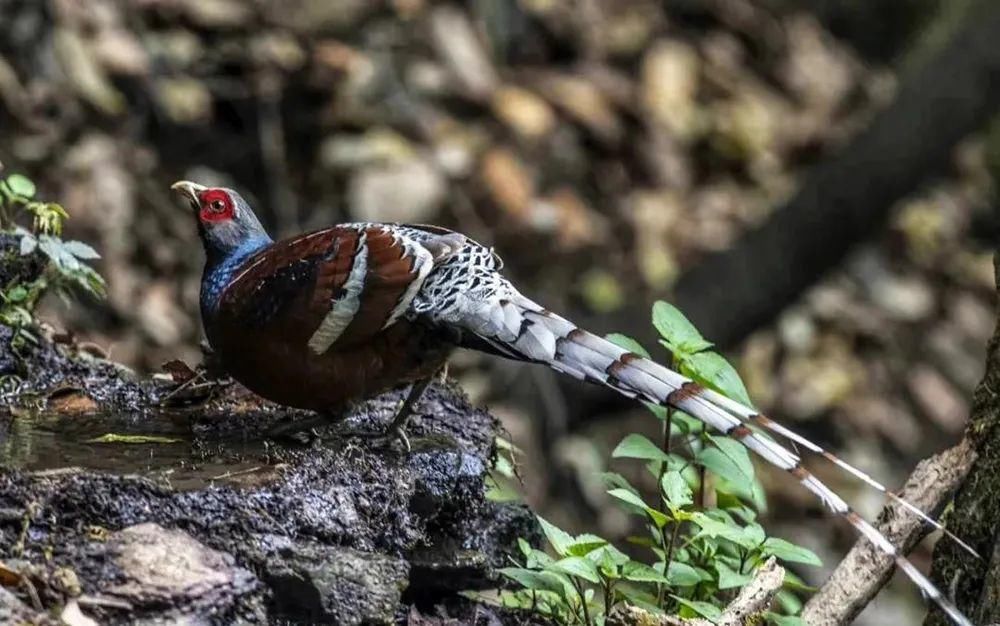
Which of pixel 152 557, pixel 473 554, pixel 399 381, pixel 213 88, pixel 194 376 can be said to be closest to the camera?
pixel 152 557

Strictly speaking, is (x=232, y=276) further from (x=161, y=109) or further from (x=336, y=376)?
(x=161, y=109)

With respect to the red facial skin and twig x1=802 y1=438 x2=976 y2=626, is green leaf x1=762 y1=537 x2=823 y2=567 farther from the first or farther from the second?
the red facial skin

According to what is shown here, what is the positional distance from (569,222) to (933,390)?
111 inches

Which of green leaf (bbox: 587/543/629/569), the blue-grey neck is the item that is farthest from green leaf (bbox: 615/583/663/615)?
the blue-grey neck

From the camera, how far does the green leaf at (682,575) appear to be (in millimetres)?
3359

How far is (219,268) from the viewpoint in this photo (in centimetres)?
403

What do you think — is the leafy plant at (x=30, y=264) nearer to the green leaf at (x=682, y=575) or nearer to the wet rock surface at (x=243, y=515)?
the wet rock surface at (x=243, y=515)

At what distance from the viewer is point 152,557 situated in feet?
9.46

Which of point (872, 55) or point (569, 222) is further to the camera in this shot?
point (872, 55)

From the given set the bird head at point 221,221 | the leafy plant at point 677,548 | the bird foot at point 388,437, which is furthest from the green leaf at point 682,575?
the bird head at point 221,221

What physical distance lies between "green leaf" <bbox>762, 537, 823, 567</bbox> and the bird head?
173cm

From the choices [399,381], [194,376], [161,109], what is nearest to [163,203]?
[161,109]

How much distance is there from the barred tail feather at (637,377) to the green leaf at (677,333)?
0.47 ft

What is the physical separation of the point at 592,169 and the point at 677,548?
6511 millimetres
